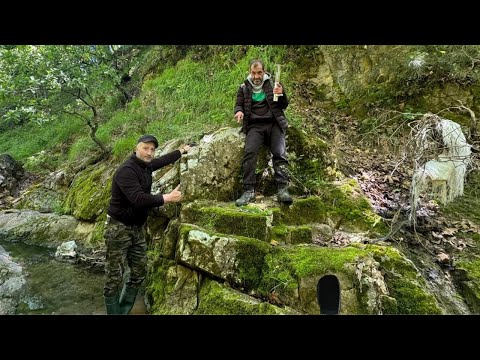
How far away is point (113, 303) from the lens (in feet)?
14.3

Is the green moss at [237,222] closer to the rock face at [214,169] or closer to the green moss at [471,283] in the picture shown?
the rock face at [214,169]

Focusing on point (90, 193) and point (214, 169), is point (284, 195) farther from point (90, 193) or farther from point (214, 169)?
point (90, 193)

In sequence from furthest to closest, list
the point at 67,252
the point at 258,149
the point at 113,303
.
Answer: the point at 67,252 → the point at 258,149 → the point at 113,303

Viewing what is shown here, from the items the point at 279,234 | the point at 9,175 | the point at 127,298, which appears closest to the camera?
the point at 127,298

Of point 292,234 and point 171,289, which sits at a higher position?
point 292,234

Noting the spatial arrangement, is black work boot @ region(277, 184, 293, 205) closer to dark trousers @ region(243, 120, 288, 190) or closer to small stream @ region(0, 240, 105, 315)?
dark trousers @ region(243, 120, 288, 190)

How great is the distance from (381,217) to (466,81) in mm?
4291

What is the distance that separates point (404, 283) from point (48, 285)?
5652mm

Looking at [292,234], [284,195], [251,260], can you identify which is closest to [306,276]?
[251,260]

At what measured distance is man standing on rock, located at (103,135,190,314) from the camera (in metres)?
4.02

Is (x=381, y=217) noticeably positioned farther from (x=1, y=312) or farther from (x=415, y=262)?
(x=1, y=312)

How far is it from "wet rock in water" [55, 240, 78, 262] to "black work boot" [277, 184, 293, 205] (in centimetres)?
436

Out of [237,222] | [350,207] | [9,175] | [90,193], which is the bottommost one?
[237,222]

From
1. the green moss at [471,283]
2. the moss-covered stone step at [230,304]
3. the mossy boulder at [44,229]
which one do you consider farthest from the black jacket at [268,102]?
the mossy boulder at [44,229]
